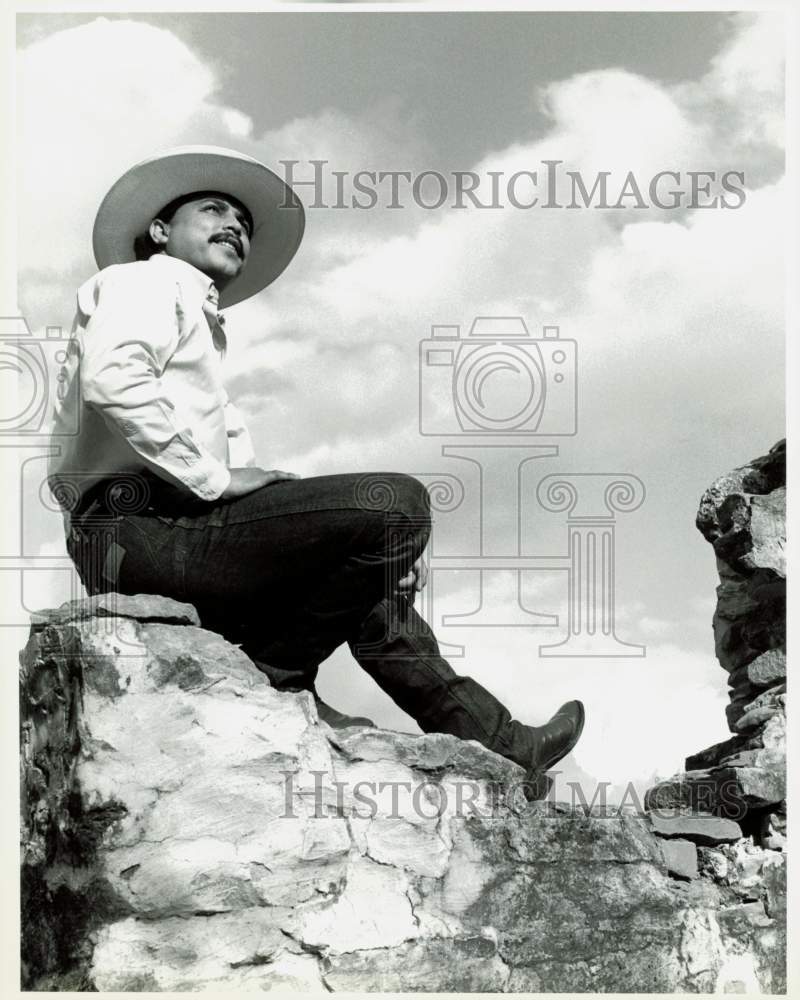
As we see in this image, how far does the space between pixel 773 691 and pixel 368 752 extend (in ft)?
6.34

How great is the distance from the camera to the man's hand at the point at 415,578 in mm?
6082

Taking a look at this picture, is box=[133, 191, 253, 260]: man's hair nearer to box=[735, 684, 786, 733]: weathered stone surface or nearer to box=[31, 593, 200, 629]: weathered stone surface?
box=[31, 593, 200, 629]: weathered stone surface

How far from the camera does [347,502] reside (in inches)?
231

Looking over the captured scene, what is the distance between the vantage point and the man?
5820 mm

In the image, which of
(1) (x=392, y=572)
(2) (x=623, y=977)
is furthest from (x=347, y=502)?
(2) (x=623, y=977)

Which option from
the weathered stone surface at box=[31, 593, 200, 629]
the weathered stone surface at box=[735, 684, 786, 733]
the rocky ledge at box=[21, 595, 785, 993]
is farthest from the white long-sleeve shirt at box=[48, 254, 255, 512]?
the weathered stone surface at box=[735, 684, 786, 733]

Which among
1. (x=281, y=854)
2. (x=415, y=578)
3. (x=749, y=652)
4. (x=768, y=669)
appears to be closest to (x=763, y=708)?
(x=768, y=669)

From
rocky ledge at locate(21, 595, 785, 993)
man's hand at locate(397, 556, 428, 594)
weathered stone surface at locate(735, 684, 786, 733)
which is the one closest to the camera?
rocky ledge at locate(21, 595, 785, 993)

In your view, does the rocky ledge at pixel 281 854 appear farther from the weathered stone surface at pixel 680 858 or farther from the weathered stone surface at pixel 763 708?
the weathered stone surface at pixel 763 708

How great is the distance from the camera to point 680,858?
20.6 feet

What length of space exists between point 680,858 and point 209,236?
281 cm

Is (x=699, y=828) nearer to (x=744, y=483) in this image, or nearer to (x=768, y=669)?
(x=768, y=669)

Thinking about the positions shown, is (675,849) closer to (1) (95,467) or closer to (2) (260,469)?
(2) (260,469)

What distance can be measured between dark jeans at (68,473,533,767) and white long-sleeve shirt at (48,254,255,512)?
6.1 inches
